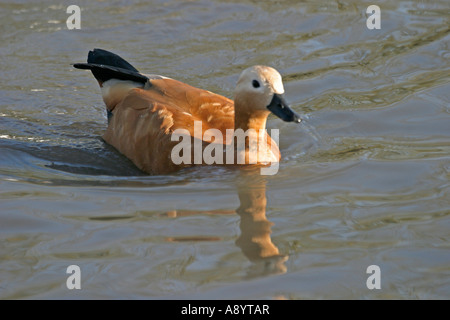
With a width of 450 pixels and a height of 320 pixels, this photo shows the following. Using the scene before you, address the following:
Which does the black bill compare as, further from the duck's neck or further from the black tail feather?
the black tail feather

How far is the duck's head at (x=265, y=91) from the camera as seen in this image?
586cm

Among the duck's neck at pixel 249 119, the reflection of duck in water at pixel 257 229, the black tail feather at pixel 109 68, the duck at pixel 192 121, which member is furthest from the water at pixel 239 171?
the black tail feather at pixel 109 68

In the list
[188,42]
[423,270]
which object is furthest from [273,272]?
[188,42]

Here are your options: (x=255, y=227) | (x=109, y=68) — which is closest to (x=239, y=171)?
(x=255, y=227)

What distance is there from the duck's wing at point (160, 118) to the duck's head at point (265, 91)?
0.48 meters

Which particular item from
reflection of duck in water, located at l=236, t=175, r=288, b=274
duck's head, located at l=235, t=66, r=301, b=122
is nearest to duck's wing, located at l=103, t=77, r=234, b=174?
duck's head, located at l=235, t=66, r=301, b=122

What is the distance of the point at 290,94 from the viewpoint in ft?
27.2

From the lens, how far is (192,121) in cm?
634

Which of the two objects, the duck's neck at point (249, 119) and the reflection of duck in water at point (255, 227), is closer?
the reflection of duck in water at point (255, 227)

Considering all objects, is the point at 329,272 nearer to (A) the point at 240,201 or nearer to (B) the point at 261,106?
(A) the point at 240,201

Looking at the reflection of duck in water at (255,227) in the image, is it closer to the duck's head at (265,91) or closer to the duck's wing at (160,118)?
the duck's head at (265,91)

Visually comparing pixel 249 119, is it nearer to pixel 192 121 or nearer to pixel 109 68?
pixel 192 121

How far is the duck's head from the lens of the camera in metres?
5.86
